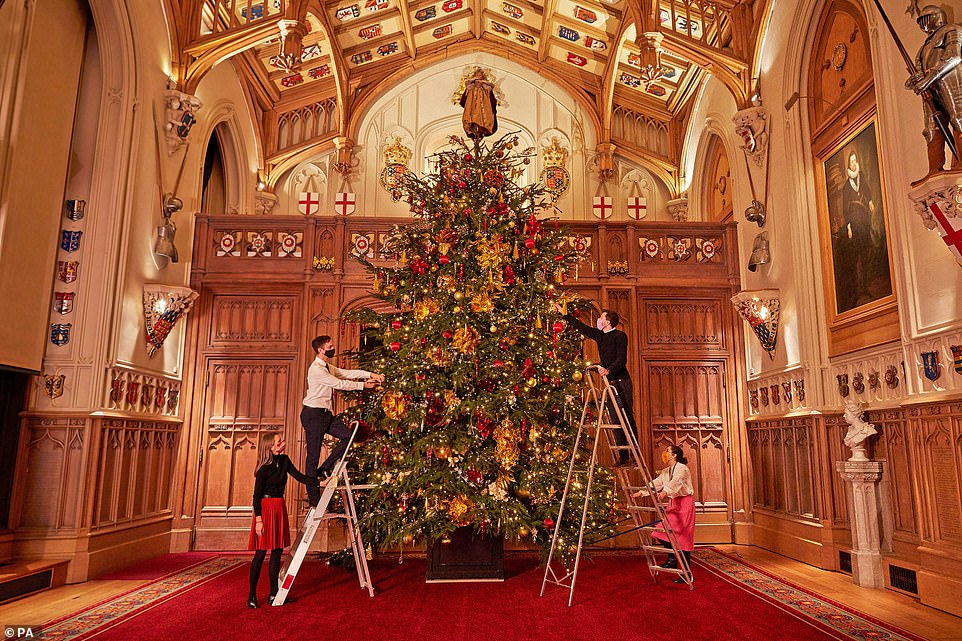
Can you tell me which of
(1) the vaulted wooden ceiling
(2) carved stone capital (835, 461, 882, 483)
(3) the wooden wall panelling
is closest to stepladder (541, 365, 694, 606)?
(2) carved stone capital (835, 461, 882, 483)

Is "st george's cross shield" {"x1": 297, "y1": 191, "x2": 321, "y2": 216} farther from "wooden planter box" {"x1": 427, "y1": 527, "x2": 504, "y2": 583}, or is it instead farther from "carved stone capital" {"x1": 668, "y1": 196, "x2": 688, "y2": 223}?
"wooden planter box" {"x1": 427, "y1": 527, "x2": 504, "y2": 583}

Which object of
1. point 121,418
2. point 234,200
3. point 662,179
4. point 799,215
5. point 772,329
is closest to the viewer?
point 121,418

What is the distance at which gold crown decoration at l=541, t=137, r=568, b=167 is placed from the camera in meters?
13.1

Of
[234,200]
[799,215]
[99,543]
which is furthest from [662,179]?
[99,543]

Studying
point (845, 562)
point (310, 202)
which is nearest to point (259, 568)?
point (845, 562)

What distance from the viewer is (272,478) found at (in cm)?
530

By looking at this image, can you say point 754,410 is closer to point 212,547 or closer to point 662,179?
point 662,179

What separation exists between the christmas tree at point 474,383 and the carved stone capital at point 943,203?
10.1ft

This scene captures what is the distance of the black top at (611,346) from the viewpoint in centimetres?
654

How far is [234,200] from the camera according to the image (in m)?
12.1

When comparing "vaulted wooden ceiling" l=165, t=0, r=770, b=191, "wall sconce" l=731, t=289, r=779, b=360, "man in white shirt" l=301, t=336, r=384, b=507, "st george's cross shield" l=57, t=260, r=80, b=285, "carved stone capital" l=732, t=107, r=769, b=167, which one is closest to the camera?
"man in white shirt" l=301, t=336, r=384, b=507

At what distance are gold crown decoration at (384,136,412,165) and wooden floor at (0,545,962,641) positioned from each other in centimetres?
912

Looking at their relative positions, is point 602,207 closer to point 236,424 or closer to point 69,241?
point 236,424

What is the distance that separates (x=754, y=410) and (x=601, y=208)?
5306 mm
